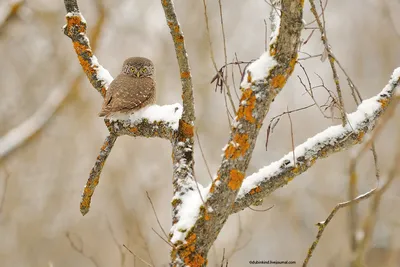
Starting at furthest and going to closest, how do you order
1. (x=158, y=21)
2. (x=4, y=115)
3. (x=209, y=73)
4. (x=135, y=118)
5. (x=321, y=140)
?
(x=158, y=21)
(x=209, y=73)
(x=4, y=115)
(x=135, y=118)
(x=321, y=140)

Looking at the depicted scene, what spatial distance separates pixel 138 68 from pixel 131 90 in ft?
2.11

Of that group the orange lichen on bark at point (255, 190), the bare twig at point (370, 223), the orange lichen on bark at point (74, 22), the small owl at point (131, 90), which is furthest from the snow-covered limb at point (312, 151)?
the orange lichen on bark at point (74, 22)

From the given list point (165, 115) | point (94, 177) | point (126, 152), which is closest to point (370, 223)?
point (165, 115)

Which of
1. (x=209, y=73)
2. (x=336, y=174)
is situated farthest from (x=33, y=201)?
(x=336, y=174)

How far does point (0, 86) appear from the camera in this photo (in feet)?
39.4

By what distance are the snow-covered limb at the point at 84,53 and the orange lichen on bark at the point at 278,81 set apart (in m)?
1.65

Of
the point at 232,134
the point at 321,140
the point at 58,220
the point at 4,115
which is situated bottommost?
the point at 232,134

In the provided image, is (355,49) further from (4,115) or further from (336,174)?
(4,115)

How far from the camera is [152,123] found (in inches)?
120

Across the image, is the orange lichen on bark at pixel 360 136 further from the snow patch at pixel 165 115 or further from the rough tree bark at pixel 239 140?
the snow patch at pixel 165 115

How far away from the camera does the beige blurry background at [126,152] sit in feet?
39.3

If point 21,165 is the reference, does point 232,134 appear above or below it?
below

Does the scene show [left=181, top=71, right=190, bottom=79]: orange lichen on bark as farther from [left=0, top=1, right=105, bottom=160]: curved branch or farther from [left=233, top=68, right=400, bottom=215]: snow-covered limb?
[left=0, top=1, right=105, bottom=160]: curved branch

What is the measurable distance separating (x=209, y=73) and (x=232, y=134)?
10.7m
